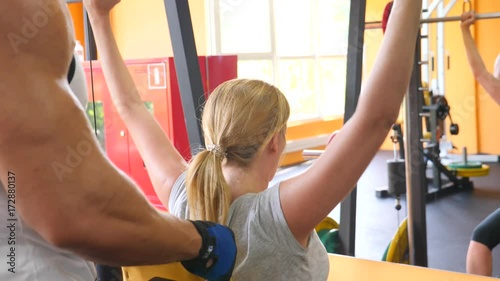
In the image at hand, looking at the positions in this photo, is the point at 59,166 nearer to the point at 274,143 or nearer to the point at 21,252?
the point at 21,252

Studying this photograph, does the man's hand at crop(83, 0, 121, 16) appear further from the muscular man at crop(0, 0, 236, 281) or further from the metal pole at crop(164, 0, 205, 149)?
the muscular man at crop(0, 0, 236, 281)

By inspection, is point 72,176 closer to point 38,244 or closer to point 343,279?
point 38,244

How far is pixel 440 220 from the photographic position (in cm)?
487

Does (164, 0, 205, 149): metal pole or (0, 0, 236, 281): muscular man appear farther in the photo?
(164, 0, 205, 149): metal pole

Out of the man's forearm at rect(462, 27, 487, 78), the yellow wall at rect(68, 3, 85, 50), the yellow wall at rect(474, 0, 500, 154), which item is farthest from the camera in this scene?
the yellow wall at rect(474, 0, 500, 154)

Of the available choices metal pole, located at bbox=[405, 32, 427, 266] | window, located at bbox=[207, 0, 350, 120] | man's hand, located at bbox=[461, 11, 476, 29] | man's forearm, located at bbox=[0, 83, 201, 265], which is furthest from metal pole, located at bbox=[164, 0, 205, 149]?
window, located at bbox=[207, 0, 350, 120]

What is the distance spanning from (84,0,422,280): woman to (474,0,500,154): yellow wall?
6806mm

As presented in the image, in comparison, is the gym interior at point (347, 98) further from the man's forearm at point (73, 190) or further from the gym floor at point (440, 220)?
the man's forearm at point (73, 190)

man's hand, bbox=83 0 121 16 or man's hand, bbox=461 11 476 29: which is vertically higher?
man's hand, bbox=461 11 476 29

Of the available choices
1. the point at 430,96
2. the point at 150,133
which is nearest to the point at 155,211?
the point at 150,133

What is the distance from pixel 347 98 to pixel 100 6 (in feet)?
3.76

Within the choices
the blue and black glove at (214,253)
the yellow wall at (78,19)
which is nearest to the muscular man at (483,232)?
the blue and black glove at (214,253)

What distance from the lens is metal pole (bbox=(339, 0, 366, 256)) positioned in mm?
2236

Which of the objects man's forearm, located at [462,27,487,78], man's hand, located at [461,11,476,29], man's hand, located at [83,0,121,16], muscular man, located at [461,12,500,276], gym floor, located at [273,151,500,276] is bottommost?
gym floor, located at [273,151,500,276]
